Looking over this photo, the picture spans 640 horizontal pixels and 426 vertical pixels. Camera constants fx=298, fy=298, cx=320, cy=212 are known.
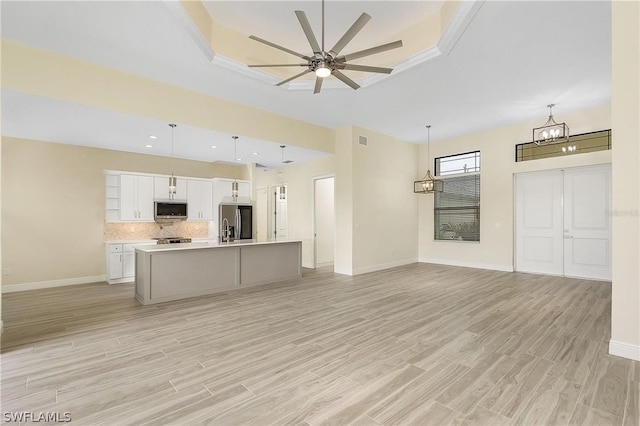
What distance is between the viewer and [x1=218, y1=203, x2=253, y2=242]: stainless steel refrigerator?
7.92m

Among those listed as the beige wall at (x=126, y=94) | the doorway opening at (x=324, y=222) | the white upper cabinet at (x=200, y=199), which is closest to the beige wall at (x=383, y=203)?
the doorway opening at (x=324, y=222)

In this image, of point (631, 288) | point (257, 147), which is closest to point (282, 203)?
point (257, 147)

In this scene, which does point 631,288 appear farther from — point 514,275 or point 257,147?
point 257,147

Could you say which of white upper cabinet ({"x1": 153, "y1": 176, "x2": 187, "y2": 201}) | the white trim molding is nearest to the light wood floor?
white upper cabinet ({"x1": 153, "y1": 176, "x2": 187, "y2": 201})

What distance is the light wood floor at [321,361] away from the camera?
2.07 metres

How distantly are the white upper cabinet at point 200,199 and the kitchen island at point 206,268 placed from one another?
2.46m

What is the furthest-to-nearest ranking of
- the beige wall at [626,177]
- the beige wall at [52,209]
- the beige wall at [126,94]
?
the beige wall at [52,209] → the beige wall at [126,94] → the beige wall at [626,177]

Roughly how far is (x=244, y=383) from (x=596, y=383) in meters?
2.82

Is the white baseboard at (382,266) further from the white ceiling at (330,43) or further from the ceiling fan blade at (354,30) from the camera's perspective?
the ceiling fan blade at (354,30)

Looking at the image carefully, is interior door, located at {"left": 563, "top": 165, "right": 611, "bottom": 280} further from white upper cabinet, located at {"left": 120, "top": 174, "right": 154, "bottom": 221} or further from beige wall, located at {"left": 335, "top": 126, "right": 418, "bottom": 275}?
white upper cabinet, located at {"left": 120, "top": 174, "right": 154, "bottom": 221}

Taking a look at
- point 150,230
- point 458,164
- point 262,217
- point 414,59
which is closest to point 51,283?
point 150,230

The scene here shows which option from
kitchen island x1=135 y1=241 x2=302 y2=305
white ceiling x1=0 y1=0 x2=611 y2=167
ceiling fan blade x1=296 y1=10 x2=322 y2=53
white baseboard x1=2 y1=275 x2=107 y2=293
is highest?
white ceiling x1=0 y1=0 x2=611 y2=167

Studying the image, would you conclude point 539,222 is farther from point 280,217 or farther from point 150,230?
point 150,230

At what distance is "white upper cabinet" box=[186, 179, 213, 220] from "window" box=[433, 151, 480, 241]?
6297 mm
